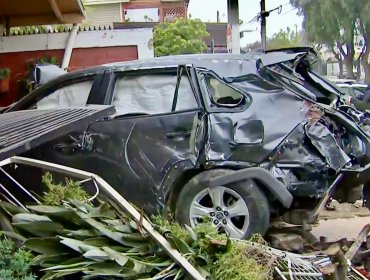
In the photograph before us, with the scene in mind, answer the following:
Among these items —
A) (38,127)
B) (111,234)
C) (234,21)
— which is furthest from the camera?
(234,21)

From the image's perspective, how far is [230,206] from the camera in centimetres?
539

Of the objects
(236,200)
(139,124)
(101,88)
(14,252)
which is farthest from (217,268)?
(101,88)

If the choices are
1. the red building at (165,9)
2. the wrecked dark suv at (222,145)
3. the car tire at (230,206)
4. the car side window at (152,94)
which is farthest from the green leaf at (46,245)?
the red building at (165,9)

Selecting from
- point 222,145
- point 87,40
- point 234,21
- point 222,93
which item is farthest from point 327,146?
point 234,21

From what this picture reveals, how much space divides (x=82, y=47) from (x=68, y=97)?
7.65m

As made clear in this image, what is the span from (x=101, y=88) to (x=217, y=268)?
313cm

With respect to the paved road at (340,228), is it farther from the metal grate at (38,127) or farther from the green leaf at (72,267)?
the green leaf at (72,267)

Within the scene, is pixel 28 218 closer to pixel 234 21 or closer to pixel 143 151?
pixel 143 151

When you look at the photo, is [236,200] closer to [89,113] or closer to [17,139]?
[89,113]

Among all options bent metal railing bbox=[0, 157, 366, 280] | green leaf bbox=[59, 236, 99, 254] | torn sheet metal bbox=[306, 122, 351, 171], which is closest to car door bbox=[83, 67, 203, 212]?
torn sheet metal bbox=[306, 122, 351, 171]

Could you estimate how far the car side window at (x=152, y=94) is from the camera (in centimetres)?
562

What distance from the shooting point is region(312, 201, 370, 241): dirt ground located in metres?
6.58

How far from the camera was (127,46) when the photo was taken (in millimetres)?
13406

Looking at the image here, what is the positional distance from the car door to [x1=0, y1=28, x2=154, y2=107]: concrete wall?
7673mm
